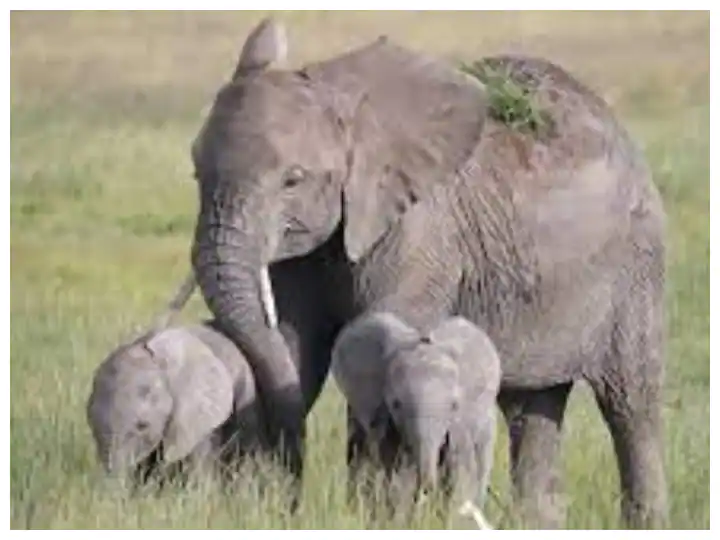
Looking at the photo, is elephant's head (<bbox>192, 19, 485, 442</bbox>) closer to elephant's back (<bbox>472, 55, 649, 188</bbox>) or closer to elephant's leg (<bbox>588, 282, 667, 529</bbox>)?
elephant's back (<bbox>472, 55, 649, 188</bbox>)

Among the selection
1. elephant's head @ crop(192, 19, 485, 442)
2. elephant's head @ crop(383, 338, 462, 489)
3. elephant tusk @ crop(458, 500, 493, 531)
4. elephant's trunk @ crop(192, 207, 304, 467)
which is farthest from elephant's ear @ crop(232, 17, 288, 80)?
elephant tusk @ crop(458, 500, 493, 531)

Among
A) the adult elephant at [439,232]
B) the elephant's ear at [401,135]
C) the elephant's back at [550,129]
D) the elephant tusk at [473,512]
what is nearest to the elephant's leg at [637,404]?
the adult elephant at [439,232]

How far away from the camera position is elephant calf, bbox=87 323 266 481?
13.7ft

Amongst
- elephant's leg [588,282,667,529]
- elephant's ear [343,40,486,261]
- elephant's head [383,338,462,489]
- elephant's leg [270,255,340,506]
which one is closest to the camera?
elephant's head [383,338,462,489]

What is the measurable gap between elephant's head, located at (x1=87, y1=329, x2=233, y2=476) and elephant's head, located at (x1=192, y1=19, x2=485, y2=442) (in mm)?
72

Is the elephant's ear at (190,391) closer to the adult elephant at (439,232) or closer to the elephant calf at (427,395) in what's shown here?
the adult elephant at (439,232)

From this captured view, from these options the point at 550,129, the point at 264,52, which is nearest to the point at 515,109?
the point at 550,129

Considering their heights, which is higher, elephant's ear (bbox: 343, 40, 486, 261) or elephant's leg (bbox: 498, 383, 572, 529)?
elephant's ear (bbox: 343, 40, 486, 261)

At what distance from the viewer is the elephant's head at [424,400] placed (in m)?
4.02

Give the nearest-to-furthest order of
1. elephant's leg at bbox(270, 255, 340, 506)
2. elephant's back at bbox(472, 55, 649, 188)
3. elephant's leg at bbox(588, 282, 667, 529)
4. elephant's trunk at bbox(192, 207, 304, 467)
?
elephant's trunk at bbox(192, 207, 304, 467), elephant's leg at bbox(270, 255, 340, 506), elephant's back at bbox(472, 55, 649, 188), elephant's leg at bbox(588, 282, 667, 529)

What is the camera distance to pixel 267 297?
418 centimetres

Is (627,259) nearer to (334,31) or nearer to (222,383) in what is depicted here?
(222,383)
